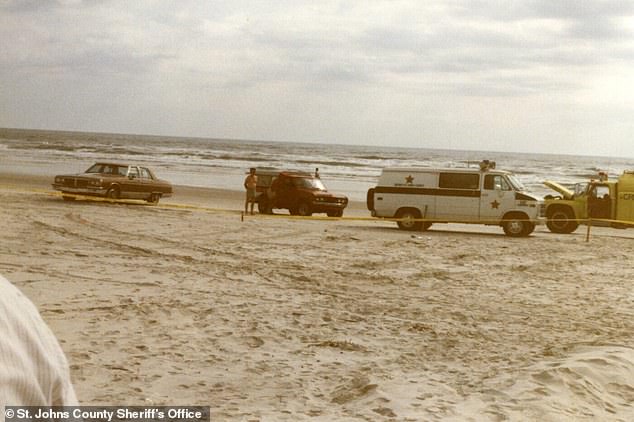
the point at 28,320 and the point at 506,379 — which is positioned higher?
the point at 28,320

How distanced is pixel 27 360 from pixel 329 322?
8.83 m

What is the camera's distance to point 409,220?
917 inches

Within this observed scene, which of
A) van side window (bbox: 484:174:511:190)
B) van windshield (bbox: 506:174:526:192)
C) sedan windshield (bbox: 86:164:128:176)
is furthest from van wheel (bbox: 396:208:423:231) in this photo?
sedan windshield (bbox: 86:164:128:176)

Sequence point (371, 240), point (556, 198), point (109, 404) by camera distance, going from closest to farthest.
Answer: point (109, 404) → point (371, 240) → point (556, 198)

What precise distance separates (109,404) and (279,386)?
4.98 feet

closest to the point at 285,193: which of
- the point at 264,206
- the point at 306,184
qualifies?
the point at 306,184

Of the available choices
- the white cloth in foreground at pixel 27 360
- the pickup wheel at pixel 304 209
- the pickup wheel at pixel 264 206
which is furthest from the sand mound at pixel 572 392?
the pickup wheel at pixel 264 206

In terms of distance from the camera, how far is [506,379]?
7508mm

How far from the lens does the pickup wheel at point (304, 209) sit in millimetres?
26203

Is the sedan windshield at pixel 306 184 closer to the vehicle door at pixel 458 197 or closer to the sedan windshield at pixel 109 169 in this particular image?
the vehicle door at pixel 458 197

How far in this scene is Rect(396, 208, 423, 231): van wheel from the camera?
918 inches

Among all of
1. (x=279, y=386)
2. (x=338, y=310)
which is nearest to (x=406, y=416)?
(x=279, y=386)

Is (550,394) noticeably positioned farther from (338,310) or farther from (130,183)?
(130,183)

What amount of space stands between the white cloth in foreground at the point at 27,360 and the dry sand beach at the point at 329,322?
5.36 meters
